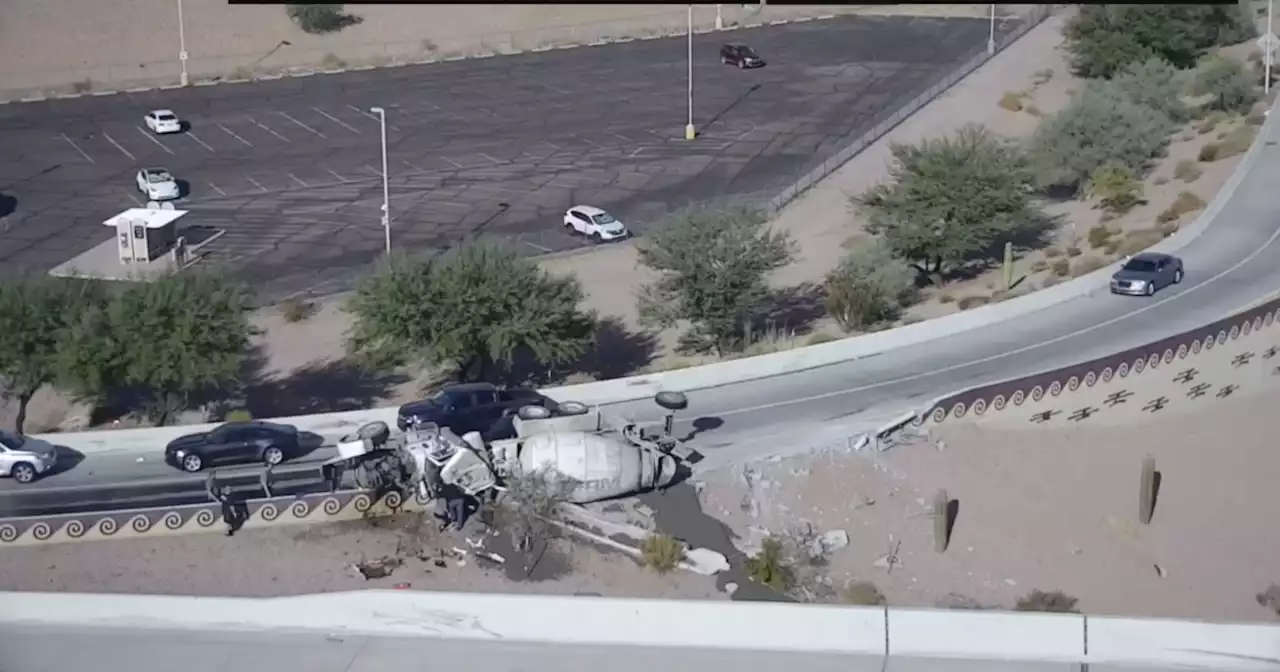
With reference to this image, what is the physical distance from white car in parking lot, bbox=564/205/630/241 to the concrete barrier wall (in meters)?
33.5

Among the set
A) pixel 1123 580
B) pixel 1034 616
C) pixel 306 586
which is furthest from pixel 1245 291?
pixel 1034 616

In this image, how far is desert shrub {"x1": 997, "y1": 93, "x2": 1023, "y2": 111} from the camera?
67.0m

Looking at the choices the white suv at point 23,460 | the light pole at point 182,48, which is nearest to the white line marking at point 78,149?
the light pole at point 182,48

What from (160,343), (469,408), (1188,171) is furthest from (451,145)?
(469,408)

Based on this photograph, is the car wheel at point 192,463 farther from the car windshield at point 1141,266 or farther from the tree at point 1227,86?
the tree at point 1227,86

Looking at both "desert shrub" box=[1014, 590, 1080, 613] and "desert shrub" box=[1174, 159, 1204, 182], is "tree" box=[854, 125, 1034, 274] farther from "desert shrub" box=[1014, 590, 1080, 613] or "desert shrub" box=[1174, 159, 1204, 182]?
"desert shrub" box=[1014, 590, 1080, 613]

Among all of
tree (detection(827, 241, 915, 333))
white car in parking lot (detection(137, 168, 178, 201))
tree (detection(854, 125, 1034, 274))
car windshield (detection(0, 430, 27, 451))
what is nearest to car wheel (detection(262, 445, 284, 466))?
car windshield (detection(0, 430, 27, 451))

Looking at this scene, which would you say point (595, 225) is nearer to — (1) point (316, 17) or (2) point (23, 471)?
(2) point (23, 471)

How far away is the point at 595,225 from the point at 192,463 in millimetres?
21207

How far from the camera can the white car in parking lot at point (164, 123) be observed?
214 ft

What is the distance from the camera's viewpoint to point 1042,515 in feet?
99.9

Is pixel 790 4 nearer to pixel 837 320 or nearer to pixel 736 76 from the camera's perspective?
pixel 736 76

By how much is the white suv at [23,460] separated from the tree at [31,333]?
4144 mm

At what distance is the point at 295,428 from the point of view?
32.5 metres
